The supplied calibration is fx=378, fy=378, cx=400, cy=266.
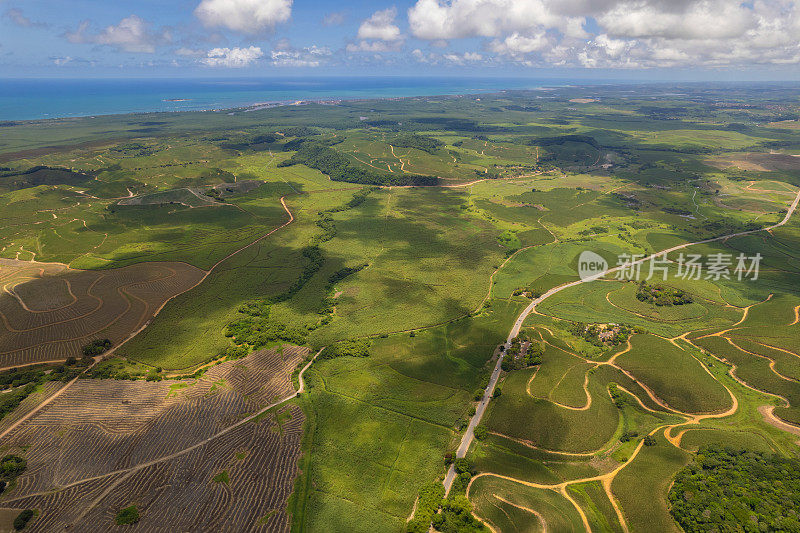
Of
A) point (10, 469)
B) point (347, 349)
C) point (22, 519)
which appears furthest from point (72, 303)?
point (347, 349)

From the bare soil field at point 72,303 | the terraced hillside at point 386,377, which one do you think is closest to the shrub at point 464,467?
the terraced hillside at point 386,377

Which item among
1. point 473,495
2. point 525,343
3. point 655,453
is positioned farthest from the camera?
point 525,343

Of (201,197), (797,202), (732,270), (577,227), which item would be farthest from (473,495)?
(797,202)

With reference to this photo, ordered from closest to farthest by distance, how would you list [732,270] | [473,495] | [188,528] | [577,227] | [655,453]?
[188,528], [473,495], [655,453], [732,270], [577,227]

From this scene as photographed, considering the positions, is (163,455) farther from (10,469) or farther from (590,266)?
(590,266)

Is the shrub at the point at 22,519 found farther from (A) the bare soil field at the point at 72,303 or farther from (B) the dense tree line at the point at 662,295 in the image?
(B) the dense tree line at the point at 662,295

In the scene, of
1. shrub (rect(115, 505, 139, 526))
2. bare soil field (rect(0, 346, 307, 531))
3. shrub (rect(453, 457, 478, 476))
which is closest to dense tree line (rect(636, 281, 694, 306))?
shrub (rect(453, 457, 478, 476))

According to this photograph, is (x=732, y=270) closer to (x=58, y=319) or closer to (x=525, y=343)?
(x=525, y=343)
